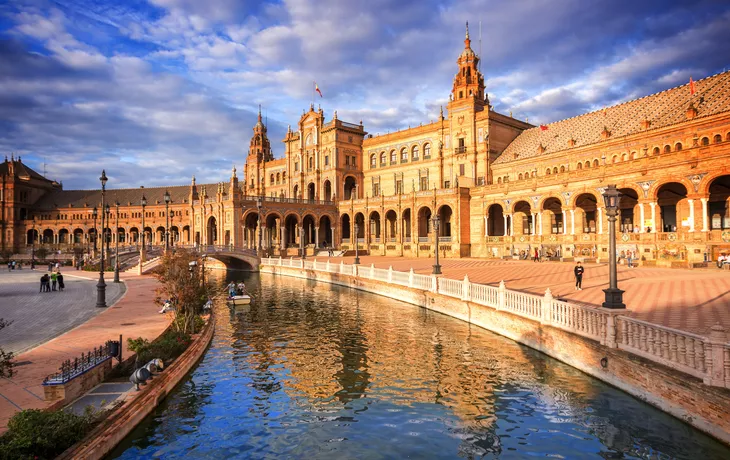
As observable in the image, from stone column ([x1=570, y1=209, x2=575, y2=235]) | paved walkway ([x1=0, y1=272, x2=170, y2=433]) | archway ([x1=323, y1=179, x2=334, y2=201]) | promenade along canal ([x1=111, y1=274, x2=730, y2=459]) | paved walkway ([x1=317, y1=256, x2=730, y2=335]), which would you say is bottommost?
promenade along canal ([x1=111, y1=274, x2=730, y2=459])

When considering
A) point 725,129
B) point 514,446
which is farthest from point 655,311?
point 725,129

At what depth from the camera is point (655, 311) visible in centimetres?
1523

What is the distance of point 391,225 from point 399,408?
5776 cm

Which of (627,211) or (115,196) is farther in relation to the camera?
(115,196)

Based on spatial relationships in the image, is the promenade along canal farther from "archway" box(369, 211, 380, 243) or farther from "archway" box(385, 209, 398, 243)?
"archway" box(369, 211, 380, 243)

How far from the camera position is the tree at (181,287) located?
1696 centimetres

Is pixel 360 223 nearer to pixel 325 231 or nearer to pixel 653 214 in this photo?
pixel 325 231

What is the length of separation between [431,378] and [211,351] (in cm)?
825

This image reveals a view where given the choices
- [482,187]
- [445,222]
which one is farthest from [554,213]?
[445,222]

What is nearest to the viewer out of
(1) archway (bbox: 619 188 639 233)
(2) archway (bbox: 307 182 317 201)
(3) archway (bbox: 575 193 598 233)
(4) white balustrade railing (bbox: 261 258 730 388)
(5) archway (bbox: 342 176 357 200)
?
(4) white balustrade railing (bbox: 261 258 730 388)

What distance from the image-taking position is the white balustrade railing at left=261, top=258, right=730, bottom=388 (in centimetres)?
845

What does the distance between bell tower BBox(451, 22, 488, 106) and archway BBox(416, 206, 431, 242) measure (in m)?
15.6

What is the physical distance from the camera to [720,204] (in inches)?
1444

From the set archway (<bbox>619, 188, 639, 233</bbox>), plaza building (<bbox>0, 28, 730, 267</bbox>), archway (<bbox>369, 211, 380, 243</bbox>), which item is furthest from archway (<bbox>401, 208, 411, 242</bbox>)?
archway (<bbox>619, 188, 639, 233</bbox>)
